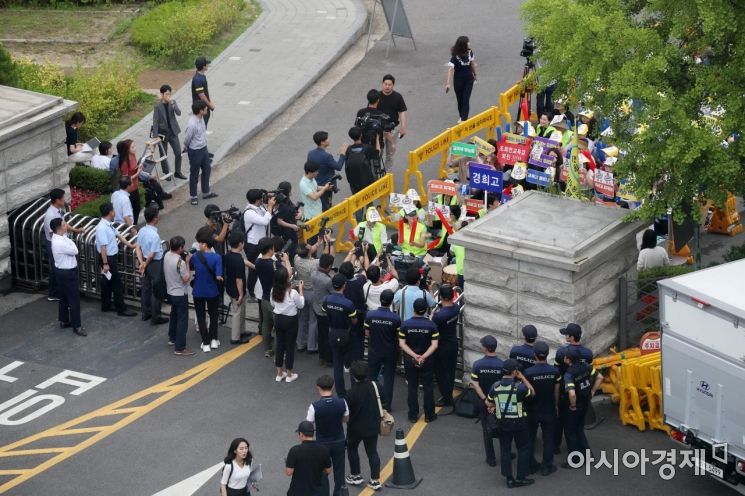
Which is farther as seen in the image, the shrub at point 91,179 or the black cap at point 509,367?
the shrub at point 91,179

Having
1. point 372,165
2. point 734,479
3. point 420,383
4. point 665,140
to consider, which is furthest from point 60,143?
point 734,479

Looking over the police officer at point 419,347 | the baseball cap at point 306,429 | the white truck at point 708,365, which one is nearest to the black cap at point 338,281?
the police officer at point 419,347

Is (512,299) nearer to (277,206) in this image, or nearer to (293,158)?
(277,206)

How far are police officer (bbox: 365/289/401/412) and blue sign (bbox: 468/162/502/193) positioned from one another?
16.1ft

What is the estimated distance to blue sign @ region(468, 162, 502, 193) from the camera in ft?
72.6

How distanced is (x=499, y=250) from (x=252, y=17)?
16.7 metres

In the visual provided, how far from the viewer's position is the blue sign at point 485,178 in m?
22.1

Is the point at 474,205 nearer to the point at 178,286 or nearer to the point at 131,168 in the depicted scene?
the point at 178,286

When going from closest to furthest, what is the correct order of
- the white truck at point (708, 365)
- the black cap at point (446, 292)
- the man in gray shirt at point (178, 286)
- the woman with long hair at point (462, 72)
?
the white truck at point (708, 365), the black cap at point (446, 292), the man in gray shirt at point (178, 286), the woman with long hair at point (462, 72)

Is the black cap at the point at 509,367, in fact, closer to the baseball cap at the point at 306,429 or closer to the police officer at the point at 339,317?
the baseball cap at the point at 306,429

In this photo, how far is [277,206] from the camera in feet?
68.9

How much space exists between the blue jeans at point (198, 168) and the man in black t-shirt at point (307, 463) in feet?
32.7

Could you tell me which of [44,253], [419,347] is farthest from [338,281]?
[44,253]

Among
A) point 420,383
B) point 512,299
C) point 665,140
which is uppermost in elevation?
point 665,140
